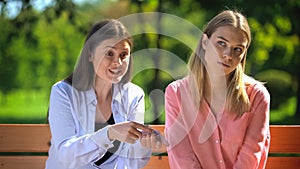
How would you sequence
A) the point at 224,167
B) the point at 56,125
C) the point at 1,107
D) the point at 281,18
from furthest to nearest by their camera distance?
1. the point at 1,107
2. the point at 281,18
3. the point at 224,167
4. the point at 56,125

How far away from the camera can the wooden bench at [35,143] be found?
7.75 ft

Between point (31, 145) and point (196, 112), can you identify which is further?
point (31, 145)

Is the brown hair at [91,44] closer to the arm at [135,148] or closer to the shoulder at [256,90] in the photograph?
the arm at [135,148]

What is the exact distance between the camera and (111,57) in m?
1.89

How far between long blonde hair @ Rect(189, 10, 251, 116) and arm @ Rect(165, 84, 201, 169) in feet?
0.25

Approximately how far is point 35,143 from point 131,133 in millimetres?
804

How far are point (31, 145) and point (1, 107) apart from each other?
2.32 metres

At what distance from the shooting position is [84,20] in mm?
3564

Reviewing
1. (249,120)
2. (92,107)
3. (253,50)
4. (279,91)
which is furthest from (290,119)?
(92,107)

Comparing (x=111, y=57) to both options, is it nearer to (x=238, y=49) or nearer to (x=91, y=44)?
(x=91, y=44)

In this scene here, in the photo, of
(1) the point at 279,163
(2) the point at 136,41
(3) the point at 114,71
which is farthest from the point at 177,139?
(2) the point at 136,41

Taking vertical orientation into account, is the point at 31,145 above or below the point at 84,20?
below

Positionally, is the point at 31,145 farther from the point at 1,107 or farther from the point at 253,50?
the point at 1,107

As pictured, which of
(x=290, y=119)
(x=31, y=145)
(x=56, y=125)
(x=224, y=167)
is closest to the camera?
(x=56, y=125)
